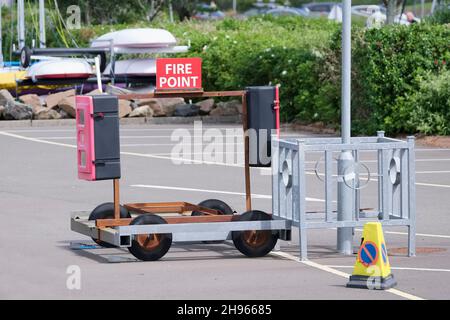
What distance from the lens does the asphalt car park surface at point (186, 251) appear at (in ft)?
33.1

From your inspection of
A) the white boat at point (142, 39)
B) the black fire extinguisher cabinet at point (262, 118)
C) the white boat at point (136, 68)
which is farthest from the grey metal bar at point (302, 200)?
the white boat at point (142, 39)

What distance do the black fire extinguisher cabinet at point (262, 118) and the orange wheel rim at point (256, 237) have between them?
0.82 m

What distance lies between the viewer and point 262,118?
40.0ft

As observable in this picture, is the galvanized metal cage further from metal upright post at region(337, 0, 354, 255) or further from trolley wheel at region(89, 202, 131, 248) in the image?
trolley wheel at region(89, 202, 131, 248)

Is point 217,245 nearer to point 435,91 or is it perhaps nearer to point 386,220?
point 386,220

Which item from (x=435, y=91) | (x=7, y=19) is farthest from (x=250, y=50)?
(x=7, y=19)

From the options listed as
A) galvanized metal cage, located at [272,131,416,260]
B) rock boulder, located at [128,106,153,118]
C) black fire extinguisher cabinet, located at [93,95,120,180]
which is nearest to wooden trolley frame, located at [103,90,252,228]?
black fire extinguisher cabinet, located at [93,95,120,180]

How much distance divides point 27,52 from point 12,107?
4929 mm

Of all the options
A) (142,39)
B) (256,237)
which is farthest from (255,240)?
(142,39)

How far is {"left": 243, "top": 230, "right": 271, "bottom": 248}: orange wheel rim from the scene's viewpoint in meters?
11.7

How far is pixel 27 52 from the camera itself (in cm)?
3406

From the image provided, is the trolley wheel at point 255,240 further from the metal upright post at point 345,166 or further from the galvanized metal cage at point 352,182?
the metal upright post at point 345,166

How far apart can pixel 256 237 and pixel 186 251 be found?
86 centimetres
